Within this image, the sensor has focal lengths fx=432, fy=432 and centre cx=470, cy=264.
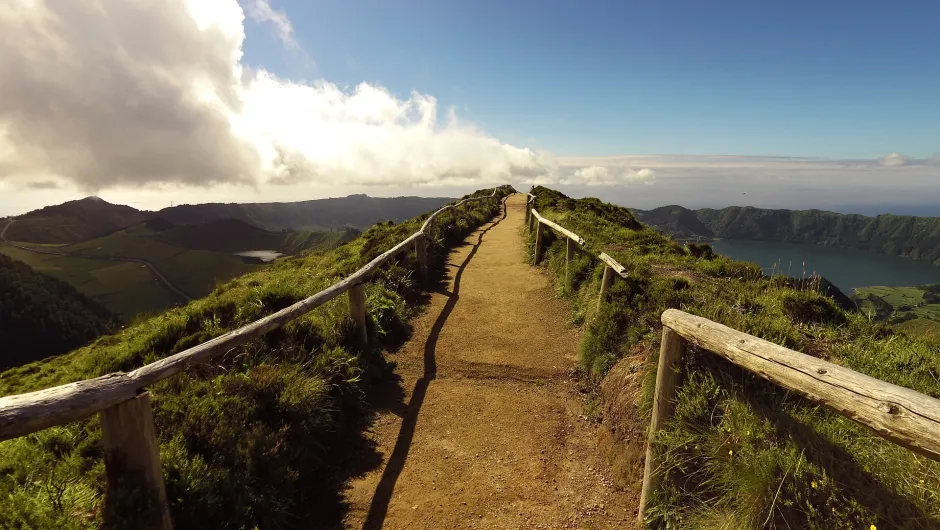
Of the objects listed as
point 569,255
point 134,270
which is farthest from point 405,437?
point 134,270

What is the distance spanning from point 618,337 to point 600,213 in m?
15.7

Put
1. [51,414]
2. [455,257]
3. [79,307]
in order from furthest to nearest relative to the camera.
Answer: [79,307], [455,257], [51,414]

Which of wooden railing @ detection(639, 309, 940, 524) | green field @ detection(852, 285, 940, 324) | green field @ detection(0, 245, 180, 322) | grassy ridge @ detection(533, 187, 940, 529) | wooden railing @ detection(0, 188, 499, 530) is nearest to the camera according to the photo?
wooden railing @ detection(639, 309, 940, 524)

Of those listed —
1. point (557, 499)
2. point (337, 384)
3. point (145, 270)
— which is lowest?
point (145, 270)

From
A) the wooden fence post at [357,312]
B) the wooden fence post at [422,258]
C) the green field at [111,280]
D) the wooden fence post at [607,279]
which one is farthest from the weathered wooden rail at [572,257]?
the green field at [111,280]

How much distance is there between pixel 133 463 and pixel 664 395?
13.1 ft

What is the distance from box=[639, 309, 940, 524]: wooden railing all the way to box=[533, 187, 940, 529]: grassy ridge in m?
0.16

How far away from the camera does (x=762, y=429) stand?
10.7 ft

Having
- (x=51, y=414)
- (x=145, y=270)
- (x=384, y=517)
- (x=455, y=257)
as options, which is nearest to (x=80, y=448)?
(x=51, y=414)

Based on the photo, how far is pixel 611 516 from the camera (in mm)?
4066

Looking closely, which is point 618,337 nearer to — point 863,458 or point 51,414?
point 863,458

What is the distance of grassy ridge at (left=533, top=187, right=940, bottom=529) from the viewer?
2660mm

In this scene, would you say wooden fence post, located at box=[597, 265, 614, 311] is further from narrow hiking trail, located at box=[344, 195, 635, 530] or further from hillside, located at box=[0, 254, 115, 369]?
hillside, located at box=[0, 254, 115, 369]

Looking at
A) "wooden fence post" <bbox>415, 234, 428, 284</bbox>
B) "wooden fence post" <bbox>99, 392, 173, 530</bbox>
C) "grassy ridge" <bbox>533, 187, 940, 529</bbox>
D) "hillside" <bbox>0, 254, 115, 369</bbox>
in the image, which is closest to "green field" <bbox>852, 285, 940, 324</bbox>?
"grassy ridge" <bbox>533, 187, 940, 529</bbox>
